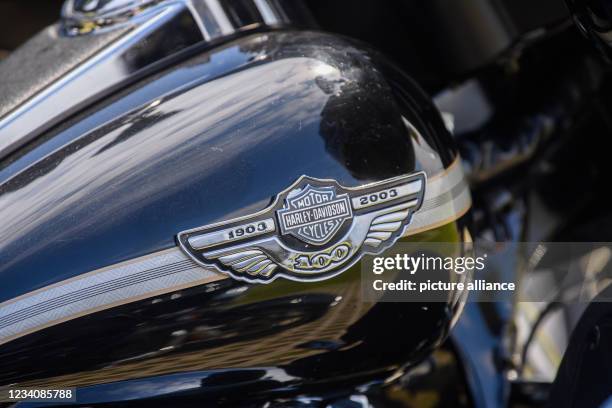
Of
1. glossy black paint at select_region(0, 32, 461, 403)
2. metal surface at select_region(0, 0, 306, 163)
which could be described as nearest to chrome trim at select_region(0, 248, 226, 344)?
glossy black paint at select_region(0, 32, 461, 403)

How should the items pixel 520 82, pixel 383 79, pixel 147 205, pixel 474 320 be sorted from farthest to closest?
pixel 520 82
pixel 474 320
pixel 383 79
pixel 147 205

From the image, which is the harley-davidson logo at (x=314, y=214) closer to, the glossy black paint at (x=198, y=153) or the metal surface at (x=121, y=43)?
the glossy black paint at (x=198, y=153)

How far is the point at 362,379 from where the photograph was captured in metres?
0.84

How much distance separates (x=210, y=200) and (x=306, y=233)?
0.27 ft

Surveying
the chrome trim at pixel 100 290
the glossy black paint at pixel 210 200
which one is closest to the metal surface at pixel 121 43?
the glossy black paint at pixel 210 200

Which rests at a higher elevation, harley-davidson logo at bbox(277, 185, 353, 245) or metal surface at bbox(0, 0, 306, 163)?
metal surface at bbox(0, 0, 306, 163)

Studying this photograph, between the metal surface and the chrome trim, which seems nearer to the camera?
the chrome trim

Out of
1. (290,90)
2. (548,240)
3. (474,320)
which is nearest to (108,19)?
(290,90)

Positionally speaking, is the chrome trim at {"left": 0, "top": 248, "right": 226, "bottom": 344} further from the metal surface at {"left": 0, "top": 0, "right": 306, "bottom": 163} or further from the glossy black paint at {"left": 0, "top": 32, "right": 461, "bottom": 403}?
the metal surface at {"left": 0, "top": 0, "right": 306, "bottom": 163}

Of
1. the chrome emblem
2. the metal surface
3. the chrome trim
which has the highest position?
the metal surface

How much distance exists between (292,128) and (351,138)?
0.05 meters

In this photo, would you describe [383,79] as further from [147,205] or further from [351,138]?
[147,205]

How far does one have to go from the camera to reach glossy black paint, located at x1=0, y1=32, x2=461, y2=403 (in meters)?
0.70

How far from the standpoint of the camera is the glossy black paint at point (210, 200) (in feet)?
2.31
